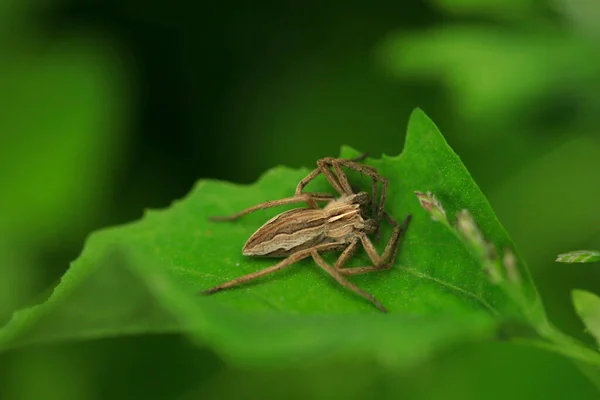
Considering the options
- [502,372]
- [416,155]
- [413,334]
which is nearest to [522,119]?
[502,372]

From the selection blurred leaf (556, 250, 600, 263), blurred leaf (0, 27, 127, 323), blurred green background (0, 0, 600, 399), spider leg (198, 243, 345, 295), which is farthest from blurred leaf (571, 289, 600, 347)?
blurred leaf (0, 27, 127, 323)

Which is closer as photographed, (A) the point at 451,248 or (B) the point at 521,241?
(A) the point at 451,248

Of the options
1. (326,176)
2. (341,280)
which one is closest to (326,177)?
(326,176)

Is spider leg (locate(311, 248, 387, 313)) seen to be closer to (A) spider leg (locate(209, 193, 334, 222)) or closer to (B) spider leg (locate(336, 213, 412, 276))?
→ (B) spider leg (locate(336, 213, 412, 276))

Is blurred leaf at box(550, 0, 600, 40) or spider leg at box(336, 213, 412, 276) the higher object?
blurred leaf at box(550, 0, 600, 40)

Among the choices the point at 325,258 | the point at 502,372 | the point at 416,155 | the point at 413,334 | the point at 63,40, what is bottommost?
the point at 502,372

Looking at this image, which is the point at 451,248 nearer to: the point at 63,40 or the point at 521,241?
the point at 521,241

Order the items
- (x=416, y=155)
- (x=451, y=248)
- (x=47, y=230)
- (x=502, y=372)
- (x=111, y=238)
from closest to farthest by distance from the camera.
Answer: (x=451, y=248), (x=416, y=155), (x=111, y=238), (x=502, y=372), (x=47, y=230)
